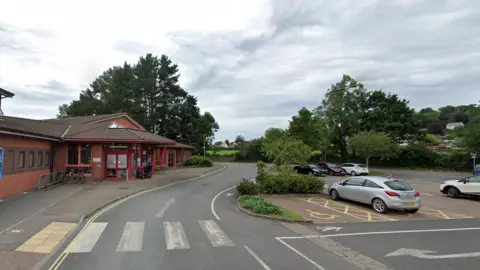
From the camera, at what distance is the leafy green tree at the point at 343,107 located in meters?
52.9

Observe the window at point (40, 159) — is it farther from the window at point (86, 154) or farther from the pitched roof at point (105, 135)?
the window at point (86, 154)

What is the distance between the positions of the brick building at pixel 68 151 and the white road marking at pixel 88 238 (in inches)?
336

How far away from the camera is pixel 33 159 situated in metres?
19.3

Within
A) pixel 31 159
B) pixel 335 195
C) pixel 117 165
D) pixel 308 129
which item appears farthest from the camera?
pixel 308 129

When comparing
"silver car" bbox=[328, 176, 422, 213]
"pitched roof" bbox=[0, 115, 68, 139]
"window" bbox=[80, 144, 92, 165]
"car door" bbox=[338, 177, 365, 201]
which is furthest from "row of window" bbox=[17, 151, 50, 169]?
"silver car" bbox=[328, 176, 422, 213]

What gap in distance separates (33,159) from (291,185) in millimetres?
15539

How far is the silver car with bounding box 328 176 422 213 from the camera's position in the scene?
13250mm

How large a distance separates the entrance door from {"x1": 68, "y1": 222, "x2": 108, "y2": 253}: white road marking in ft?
48.7

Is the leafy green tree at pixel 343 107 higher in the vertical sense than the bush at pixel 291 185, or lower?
higher

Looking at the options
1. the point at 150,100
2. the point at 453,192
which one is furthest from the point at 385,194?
the point at 150,100

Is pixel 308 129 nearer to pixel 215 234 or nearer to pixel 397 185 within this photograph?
pixel 397 185

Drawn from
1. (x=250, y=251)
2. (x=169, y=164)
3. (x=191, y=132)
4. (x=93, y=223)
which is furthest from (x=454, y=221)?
(x=191, y=132)

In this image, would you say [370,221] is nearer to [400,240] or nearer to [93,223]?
[400,240]

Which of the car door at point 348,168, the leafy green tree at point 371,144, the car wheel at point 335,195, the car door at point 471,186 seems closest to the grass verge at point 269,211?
the car wheel at point 335,195
